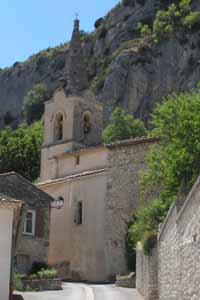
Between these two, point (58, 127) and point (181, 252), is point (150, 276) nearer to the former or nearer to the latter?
point (181, 252)

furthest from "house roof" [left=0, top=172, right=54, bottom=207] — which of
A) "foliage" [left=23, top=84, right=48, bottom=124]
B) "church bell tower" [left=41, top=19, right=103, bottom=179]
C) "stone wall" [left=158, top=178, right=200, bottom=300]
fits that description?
"foliage" [left=23, top=84, right=48, bottom=124]

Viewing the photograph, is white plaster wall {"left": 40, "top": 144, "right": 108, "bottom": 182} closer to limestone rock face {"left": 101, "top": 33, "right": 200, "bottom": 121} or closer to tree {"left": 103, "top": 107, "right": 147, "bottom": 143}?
tree {"left": 103, "top": 107, "right": 147, "bottom": 143}

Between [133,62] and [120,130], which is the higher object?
[133,62]

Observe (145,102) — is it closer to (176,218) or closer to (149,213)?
(149,213)

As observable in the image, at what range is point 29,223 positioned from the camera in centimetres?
3638

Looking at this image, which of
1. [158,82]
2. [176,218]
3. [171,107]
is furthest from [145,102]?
[176,218]

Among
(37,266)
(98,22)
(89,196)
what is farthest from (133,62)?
(37,266)

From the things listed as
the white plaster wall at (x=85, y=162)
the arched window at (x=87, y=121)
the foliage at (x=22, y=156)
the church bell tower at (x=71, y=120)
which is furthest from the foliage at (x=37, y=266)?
the foliage at (x=22, y=156)

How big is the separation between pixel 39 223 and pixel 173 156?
1496 cm

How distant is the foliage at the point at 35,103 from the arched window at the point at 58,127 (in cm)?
4203

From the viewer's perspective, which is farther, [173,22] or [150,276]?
[173,22]

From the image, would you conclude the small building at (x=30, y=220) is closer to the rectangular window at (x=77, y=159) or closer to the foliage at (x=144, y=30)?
the rectangular window at (x=77, y=159)

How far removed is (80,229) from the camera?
1533 inches

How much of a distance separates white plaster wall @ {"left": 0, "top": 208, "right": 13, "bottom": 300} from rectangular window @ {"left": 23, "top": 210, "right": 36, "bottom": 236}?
53.6 feet
